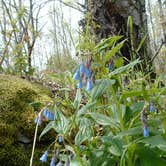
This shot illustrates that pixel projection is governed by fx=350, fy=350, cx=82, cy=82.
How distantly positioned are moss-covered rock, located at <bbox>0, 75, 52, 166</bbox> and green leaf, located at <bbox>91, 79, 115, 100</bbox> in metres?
0.92

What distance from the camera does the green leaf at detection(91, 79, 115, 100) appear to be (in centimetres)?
125

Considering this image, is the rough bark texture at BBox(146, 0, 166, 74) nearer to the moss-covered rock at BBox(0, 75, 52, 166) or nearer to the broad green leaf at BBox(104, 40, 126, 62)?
the broad green leaf at BBox(104, 40, 126, 62)

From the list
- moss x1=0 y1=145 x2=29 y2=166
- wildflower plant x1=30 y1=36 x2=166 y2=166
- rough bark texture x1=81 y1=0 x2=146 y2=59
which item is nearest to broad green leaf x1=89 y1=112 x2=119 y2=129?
wildflower plant x1=30 y1=36 x2=166 y2=166

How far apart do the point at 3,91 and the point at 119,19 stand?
1.46 metres

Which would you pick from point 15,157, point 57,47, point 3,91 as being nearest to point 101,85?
point 15,157

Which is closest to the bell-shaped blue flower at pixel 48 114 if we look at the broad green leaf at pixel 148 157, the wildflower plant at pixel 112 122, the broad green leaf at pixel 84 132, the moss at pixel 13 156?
the wildflower plant at pixel 112 122

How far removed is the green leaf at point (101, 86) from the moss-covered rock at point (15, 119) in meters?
0.92

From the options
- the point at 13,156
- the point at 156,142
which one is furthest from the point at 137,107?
the point at 13,156

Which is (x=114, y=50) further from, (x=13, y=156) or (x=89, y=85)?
(x=13, y=156)

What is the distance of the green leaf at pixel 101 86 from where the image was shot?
125cm

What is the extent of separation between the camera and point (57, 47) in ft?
33.8

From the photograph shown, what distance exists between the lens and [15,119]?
2430 millimetres

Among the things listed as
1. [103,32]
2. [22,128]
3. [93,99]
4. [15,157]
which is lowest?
[15,157]

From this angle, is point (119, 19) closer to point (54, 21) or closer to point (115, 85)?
point (115, 85)
